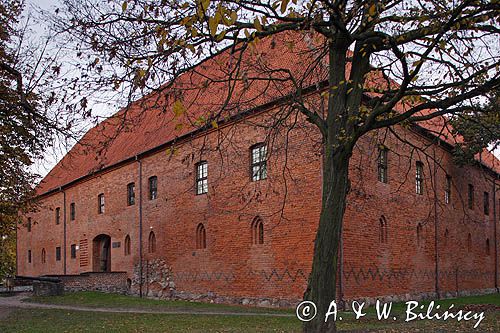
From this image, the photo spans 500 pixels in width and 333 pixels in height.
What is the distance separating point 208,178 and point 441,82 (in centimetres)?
1483

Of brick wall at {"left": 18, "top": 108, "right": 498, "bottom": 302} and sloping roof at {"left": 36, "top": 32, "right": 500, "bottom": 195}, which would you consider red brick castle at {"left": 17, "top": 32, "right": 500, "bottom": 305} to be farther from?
sloping roof at {"left": 36, "top": 32, "right": 500, "bottom": 195}

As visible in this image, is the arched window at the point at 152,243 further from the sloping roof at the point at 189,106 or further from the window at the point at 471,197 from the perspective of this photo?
the window at the point at 471,197

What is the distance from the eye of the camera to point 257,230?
21.3 metres

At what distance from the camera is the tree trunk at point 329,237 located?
31.8 feet

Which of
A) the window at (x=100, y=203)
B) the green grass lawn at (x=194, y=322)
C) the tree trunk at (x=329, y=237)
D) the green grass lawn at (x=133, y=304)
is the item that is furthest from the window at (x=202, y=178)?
the tree trunk at (x=329, y=237)

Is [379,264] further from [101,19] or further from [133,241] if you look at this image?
[101,19]

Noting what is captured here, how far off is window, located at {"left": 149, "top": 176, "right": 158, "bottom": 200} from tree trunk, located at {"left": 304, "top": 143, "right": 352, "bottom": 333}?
723 inches

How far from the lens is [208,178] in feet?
79.0

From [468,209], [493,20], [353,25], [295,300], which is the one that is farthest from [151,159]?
[493,20]

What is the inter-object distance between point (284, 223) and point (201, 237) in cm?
547

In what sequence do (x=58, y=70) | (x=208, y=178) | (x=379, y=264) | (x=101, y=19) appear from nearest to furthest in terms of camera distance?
(x=58, y=70), (x=101, y=19), (x=379, y=264), (x=208, y=178)

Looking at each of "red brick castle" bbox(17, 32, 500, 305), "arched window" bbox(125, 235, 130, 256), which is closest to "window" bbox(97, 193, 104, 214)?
"red brick castle" bbox(17, 32, 500, 305)

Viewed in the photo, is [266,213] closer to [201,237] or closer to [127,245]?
[201,237]

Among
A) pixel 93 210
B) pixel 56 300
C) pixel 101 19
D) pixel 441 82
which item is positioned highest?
pixel 101 19
